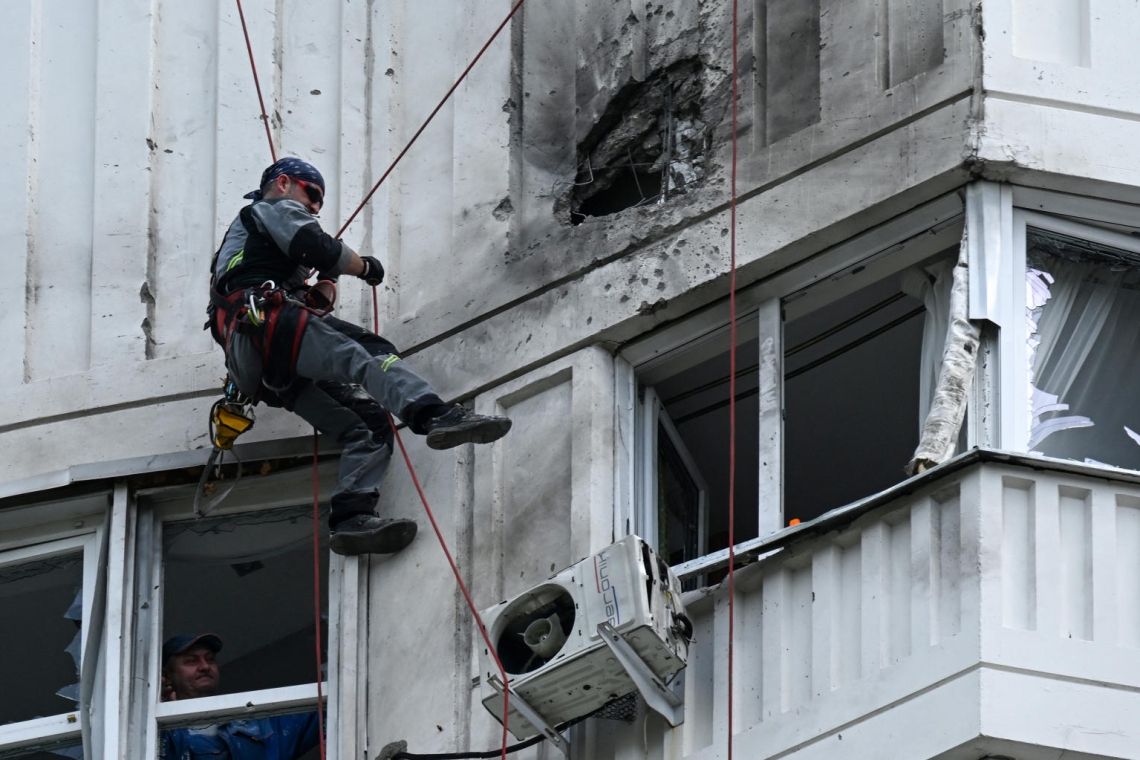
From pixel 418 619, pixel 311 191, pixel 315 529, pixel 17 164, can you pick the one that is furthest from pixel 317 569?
pixel 17 164

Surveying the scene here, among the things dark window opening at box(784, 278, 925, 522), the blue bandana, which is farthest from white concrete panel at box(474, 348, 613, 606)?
the blue bandana

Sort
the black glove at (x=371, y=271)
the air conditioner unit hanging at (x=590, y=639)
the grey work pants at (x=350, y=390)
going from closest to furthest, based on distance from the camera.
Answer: the air conditioner unit hanging at (x=590, y=639) < the grey work pants at (x=350, y=390) < the black glove at (x=371, y=271)

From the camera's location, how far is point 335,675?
11.3 metres

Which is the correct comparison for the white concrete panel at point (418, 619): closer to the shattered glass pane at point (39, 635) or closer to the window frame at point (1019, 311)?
the shattered glass pane at point (39, 635)

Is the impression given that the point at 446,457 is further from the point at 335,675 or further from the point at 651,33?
the point at 651,33

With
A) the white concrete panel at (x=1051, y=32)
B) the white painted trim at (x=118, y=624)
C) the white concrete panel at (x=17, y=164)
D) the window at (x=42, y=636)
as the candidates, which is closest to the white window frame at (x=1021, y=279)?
the white concrete panel at (x=1051, y=32)

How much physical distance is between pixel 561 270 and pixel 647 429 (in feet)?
2.52

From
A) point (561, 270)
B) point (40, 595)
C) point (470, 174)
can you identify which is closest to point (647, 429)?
point (561, 270)

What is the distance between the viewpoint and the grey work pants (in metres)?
11.0

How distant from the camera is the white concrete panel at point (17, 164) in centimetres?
1227

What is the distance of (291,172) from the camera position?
11.4m

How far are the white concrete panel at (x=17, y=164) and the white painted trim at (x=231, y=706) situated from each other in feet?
5.74

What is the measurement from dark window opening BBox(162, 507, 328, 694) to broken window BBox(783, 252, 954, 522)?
227 centimetres

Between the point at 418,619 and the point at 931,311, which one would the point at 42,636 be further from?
the point at 931,311
